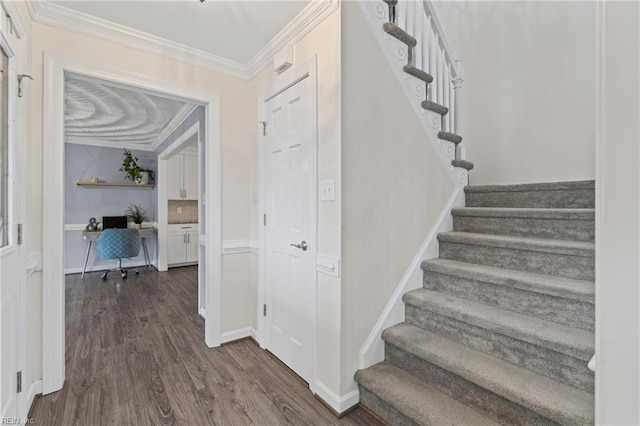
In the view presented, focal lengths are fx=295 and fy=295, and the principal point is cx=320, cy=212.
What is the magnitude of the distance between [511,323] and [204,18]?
266cm

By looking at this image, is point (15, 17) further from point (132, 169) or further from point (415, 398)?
point (132, 169)

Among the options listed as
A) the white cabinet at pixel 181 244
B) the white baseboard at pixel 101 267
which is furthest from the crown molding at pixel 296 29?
the white baseboard at pixel 101 267

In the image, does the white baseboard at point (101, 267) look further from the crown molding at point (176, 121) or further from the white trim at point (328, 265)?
the white trim at point (328, 265)

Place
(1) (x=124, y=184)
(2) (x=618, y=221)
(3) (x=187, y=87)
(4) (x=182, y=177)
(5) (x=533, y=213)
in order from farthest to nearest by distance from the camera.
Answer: (4) (x=182, y=177) → (1) (x=124, y=184) → (3) (x=187, y=87) → (5) (x=533, y=213) → (2) (x=618, y=221)

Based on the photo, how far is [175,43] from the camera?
2.35m

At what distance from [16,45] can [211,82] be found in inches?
Answer: 48.8

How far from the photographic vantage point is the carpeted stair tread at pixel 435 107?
220cm

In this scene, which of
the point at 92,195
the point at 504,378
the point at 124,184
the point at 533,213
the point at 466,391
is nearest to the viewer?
the point at 504,378

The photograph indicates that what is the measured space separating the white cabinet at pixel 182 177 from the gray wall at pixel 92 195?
60 cm

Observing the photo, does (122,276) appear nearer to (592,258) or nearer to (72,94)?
(72,94)

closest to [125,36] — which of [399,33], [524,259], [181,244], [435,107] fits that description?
[399,33]

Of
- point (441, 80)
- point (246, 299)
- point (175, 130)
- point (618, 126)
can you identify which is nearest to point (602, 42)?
point (618, 126)

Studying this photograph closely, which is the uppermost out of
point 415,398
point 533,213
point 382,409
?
point 533,213

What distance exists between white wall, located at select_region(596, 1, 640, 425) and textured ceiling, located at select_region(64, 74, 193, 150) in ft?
9.23
